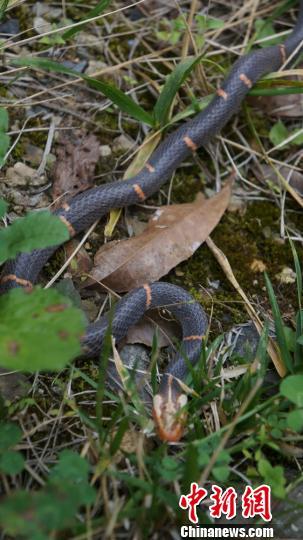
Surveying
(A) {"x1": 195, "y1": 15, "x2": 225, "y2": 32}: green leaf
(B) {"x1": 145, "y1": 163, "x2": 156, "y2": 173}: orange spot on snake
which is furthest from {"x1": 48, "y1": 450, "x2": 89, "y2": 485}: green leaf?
(A) {"x1": 195, "y1": 15, "x2": 225, "y2": 32}: green leaf

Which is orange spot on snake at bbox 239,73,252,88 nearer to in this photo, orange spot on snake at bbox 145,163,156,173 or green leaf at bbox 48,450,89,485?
orange spot on snake at bbox 145,163,156,173

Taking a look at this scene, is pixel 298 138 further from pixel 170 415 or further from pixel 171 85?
pixel 170 415

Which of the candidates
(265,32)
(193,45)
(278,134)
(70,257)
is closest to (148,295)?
(70,257)

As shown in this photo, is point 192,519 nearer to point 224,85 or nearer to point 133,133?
point 133,133

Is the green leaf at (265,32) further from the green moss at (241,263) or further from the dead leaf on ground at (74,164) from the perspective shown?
the dead leaf on ground at (74,164)

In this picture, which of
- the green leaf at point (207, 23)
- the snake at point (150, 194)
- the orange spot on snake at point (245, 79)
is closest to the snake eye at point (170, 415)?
Result: the snake at point (150, 194)
